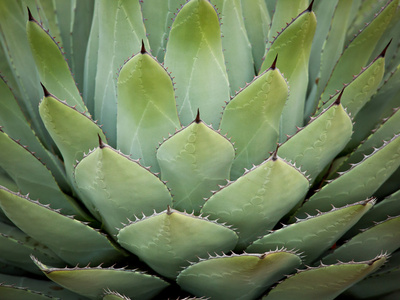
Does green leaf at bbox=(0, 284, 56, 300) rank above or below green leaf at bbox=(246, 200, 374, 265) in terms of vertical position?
below

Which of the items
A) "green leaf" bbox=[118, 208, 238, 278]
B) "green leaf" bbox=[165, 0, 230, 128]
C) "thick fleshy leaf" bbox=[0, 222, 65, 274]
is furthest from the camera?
"thick fleshy leaf" bbox=[0, 222, 65, 274]

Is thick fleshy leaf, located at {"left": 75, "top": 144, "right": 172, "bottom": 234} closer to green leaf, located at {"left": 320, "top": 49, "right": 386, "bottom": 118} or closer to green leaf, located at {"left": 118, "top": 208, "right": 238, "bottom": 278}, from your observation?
green leaf, located at {"left": 118, "top": 208, "right": 238, "bottom": 278}

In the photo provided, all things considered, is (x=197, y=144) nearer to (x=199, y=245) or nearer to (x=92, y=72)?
(x=199, y=245)

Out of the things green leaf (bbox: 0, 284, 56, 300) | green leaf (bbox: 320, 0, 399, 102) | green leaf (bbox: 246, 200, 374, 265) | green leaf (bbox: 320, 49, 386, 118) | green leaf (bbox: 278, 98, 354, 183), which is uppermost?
green leaf (bbox: 320, 0, 399, 102)

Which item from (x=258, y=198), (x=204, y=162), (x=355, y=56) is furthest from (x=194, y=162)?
(x=355, y=56)

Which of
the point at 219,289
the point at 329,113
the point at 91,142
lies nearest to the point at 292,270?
the point at 219,289

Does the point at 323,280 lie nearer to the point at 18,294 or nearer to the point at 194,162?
the point at 194,162

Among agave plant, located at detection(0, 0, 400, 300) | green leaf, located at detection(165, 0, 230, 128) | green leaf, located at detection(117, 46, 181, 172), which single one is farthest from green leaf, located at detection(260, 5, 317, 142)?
green leaf, located at detection(117, 46, 181, 172)
